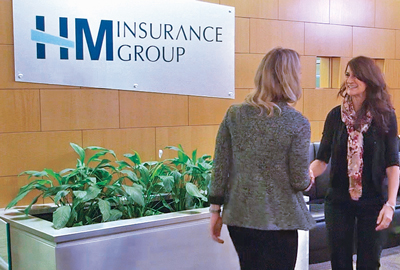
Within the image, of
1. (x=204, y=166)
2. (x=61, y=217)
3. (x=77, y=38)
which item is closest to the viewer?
(x=61, y=217)

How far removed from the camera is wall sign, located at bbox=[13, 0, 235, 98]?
11.5 feet

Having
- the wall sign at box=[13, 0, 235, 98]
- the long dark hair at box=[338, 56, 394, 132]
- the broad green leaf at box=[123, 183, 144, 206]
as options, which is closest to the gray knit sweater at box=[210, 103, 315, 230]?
the long dark hair at box=[338, 56, 394, 132]

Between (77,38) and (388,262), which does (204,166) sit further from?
(388,262)

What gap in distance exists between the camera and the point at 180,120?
4.09 metres

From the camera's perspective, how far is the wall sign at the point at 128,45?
3.49 metres

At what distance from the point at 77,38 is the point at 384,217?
A: 7.66 feet

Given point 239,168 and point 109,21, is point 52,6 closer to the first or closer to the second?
point 109,21

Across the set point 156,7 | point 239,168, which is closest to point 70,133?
point 156,7

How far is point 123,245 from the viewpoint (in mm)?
2775

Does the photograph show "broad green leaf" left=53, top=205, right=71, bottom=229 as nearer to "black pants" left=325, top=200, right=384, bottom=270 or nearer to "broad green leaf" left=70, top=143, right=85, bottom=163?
"broad green leaf" left=70, top=143, right=85, bottom=163

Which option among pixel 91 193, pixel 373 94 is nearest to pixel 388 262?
pixel 373 94

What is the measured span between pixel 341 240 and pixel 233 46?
7.22ft

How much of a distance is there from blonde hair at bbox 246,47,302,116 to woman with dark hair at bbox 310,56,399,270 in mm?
614

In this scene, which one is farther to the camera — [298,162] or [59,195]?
[59,195]
